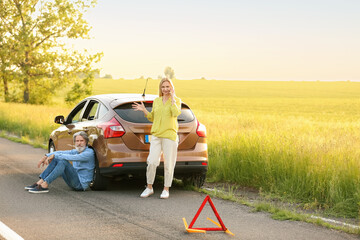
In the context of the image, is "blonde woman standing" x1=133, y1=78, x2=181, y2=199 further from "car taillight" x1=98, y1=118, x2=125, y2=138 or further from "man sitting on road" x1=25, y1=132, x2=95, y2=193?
"man sitting on road" x1=25, y1=132, x2=95, y2=193

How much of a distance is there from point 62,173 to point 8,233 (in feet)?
8.51

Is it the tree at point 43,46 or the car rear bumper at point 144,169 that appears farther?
the tree at point 43,46

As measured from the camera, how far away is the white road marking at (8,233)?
17.9ft

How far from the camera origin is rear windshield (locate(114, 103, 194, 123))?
8.23 metres

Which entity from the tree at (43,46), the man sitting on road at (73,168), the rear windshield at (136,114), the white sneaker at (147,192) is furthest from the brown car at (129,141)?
the tree at (43,46)

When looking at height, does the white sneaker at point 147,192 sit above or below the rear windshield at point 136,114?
below

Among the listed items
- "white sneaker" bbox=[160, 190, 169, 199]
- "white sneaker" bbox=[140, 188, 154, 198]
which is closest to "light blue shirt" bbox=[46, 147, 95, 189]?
"white sneaker" bbox=[140, 188, 154, 198]

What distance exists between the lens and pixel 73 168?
27.1ft

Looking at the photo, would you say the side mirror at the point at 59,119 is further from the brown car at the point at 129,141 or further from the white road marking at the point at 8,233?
the white road marking at the point at 8,233

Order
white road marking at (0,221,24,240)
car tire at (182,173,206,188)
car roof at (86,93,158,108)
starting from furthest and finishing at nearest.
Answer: car tire at (182,173,206,188) → car roof at (86,93,158,108) → white road marking at (0,221,24,240)

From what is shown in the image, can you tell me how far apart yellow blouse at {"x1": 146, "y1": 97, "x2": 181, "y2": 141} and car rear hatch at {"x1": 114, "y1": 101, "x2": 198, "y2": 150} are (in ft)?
0.80

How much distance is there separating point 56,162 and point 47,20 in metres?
30.2

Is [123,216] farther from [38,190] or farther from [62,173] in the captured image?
[38,190]

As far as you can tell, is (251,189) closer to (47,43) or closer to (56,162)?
(56,162)
